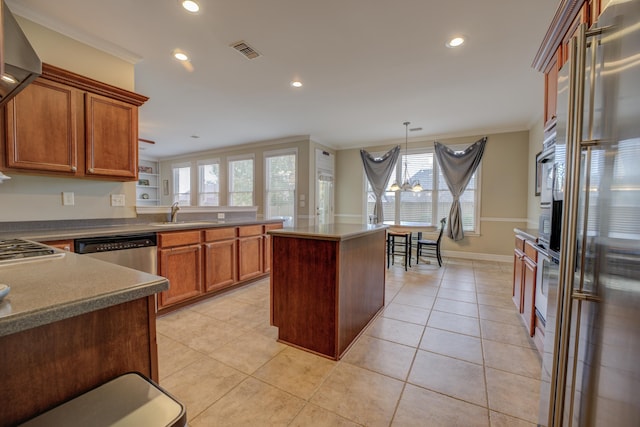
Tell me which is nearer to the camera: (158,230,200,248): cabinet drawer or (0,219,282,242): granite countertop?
(0,219,282,242): granite countertop

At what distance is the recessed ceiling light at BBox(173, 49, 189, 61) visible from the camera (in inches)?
108

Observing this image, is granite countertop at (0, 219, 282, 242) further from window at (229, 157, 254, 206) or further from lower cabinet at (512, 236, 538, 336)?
window at (229, 157, 254, 206)

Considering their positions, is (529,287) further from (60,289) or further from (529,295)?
(60,289)

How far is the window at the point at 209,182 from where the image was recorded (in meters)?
7.44

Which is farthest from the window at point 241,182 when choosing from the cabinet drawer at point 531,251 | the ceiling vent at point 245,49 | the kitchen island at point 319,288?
the cabinet drawer at point 531,251

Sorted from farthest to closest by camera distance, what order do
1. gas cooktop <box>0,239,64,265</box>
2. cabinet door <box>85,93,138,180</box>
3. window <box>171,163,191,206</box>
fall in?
1. window <box>171,163,191,206</box>
2. cabinet door <box>85,93,138,180</box>
3. gas cooktop <box>0,239,64,265</box>

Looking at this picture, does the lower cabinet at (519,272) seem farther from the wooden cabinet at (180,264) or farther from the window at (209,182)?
the window at (209,182)

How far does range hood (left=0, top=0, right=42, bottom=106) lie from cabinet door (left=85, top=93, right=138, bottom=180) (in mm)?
1479

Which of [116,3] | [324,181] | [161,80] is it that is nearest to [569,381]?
[116,3]

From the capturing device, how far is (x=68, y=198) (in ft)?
8.39

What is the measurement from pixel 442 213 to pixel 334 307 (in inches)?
186

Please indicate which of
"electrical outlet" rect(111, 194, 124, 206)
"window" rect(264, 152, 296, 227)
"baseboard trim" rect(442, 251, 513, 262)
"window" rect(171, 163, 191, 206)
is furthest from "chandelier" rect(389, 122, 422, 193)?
"window" rect(171, 163, 191, 206)

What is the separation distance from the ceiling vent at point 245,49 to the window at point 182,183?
5984mm

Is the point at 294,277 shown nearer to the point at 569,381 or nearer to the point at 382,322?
the point at 382,322
